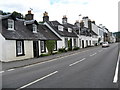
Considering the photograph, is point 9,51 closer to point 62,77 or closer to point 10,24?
point 10,24

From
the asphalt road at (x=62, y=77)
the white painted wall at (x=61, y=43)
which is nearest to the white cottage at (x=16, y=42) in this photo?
the asphalt road at (x=62, y=77)

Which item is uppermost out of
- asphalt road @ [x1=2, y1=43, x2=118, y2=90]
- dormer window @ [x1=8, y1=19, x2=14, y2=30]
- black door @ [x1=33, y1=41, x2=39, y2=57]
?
dormer window @ [x1=8, y1=19, x2=14, y2=30]

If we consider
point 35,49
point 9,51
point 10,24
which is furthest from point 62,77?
point 35,49

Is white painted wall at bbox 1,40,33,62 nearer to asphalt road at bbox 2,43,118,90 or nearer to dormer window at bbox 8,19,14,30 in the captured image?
dormer window at bbox 8,19,14,30

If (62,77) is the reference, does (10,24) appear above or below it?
above

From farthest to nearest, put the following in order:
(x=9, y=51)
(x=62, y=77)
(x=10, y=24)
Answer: (x=10, y=24), (x=9, y=51), (x=62, y=77)

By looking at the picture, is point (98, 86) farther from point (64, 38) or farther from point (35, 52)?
point (64, 38)

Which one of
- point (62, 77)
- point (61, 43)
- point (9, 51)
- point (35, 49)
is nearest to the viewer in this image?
point (62, 77)

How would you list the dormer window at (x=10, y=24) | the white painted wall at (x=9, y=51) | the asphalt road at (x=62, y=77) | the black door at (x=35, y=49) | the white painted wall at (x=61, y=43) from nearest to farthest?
the asphalt road at (x=62, y=77), the white painted wall at (x=9, y=51), the dormer window at (x=10, y=24), the black door at (x=35, y=49), the white painted wall at (x=61, y=43)

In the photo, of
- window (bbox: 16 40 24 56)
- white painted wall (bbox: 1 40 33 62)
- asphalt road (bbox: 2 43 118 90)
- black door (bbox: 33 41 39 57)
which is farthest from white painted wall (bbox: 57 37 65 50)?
asphalt road (bbox: 2 43 118 90)

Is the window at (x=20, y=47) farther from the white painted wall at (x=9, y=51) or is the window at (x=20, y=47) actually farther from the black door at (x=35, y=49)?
the black door at (x=35, y=49)

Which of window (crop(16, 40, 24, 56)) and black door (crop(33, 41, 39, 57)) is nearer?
window (crop(16, 40, 24, 56))

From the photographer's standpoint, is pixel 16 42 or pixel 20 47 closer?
pixel 16 42

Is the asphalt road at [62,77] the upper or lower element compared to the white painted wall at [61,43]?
lower
